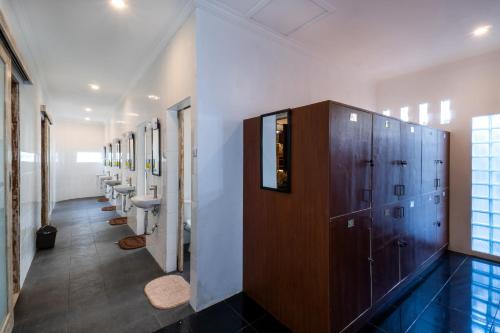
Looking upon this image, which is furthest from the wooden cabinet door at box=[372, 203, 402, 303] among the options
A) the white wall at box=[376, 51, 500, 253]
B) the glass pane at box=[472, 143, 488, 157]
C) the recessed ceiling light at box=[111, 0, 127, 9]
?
the recessed ceiling light at box=[111, 0, 127, 9]

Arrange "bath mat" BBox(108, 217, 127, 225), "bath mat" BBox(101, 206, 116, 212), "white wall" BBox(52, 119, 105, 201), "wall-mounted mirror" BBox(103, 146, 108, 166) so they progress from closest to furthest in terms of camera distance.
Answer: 1. "bath mat" BBox(108, 217, 127, 225)
2. "bath mat" BBox(101, 206, 116, 212)
3. "white wall" BBox(52, 119, 105, 201)
4. "wall-mounted mirror" BBox(103, 146, 108, 166)

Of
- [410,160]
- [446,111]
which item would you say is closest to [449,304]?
[410,160]

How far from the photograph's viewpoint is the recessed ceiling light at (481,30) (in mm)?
2590

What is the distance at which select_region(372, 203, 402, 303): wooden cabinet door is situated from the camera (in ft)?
6.81

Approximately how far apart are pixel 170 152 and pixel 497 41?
4433mm

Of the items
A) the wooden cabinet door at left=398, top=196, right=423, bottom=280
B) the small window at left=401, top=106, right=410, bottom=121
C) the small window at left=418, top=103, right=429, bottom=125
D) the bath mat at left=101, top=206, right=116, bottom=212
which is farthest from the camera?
the bath mat at left=101, top=206, right=116, bottom=212

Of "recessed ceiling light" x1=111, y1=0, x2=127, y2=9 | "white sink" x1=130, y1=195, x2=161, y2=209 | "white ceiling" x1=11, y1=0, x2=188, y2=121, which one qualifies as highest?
"white ceiling" x1=11, y1=0, x2=188, y2=121

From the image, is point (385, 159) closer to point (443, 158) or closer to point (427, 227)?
point (427, 227)

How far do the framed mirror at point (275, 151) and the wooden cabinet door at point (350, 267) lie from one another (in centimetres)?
55

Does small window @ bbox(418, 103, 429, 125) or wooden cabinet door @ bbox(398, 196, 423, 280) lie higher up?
small window @ bbox(418, 103, 429, 125)

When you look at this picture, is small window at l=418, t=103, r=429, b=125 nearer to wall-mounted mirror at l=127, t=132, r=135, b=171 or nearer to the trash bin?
wall-mounted mirror at l=127, t=132, r=135, b=171

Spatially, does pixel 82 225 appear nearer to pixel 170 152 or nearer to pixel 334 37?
pixel 170 152

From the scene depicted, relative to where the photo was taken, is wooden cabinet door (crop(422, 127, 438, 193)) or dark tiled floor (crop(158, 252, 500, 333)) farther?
wooden cabinet door (crop(422, 127, 438, 193))

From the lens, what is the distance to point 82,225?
15.9ft
